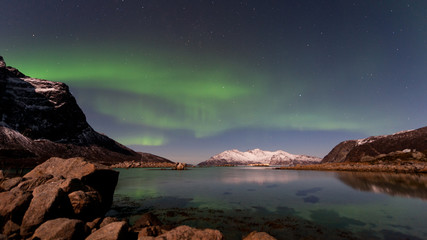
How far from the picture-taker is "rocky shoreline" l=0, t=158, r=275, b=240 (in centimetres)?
851

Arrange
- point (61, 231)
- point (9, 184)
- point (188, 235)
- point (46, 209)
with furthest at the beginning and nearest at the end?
point (9, 184)
point (46, 209)
point (61, 231)
point (188, 235)

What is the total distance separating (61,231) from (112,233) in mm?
2592

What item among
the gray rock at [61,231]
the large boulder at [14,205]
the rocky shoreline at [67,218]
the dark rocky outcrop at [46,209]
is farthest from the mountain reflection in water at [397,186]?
the large boulder at [14,205]

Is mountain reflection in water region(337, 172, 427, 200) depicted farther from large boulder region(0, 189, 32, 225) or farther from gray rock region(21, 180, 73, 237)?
large boulder region(0, 189, 32, 225)

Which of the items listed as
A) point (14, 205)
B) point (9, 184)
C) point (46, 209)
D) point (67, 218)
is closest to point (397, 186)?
point (67, 218)

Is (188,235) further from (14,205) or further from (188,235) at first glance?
(14,205)

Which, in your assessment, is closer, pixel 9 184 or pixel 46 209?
pixel 46 209

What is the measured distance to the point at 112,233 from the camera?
8.32 meters

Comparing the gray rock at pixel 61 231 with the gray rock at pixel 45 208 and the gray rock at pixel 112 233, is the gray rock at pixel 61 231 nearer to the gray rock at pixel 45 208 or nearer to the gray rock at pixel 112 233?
the gray rock at pixel 112 233

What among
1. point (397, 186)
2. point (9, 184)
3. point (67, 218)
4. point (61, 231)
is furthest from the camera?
point (397, 186)

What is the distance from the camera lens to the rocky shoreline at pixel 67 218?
8508 mm

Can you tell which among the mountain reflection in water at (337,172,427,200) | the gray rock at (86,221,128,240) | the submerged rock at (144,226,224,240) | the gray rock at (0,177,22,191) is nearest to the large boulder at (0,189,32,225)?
the gray rock at (0,177,22,191)

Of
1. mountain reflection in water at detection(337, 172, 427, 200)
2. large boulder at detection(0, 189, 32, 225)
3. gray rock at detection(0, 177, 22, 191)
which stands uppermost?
gray rock at detection(0, 177, 22, 191)

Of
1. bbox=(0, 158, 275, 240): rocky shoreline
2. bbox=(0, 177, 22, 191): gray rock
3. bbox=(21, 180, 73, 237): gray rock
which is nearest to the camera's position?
bbox=(0, 158, 275, 240): rocky shoreline
